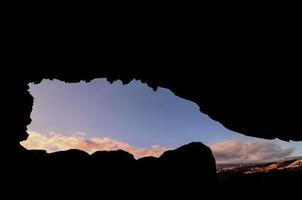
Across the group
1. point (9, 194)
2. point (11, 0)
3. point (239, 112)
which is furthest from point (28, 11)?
point (239, 112)

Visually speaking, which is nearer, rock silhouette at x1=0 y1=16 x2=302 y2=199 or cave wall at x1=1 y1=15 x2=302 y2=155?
rock silhouette at x1=0 y1=16 x2=302 y2=199

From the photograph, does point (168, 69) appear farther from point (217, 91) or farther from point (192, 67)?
point (217, 91)

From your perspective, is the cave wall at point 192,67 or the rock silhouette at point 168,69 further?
the cave wall at point 192,67

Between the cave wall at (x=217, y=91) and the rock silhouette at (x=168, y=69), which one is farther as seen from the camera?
the cave wall at (x=217, y=91)

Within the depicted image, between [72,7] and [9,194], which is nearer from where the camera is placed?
[72,7]

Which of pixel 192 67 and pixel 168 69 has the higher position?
pixel 168 69

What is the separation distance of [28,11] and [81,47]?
238 centimetres

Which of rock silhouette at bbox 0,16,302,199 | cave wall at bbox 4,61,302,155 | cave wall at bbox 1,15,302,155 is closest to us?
rock silhouette at bbox 0,16,302,199

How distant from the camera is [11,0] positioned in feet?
22.4

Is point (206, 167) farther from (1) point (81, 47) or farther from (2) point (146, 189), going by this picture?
(1) point (81, 47)

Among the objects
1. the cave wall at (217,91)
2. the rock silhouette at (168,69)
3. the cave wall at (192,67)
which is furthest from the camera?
the cave wall at (217,91)

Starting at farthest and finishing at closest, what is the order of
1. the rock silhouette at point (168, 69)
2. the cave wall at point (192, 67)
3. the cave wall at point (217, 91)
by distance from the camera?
1. the cave wall at point (217, 91)
2. the cave wall at point (192, 67)
3. the rock silhouette at point (168, 69)

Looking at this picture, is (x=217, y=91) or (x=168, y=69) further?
(x=217, y=91)

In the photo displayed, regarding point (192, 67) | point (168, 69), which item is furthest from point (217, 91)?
point (168, 69)
